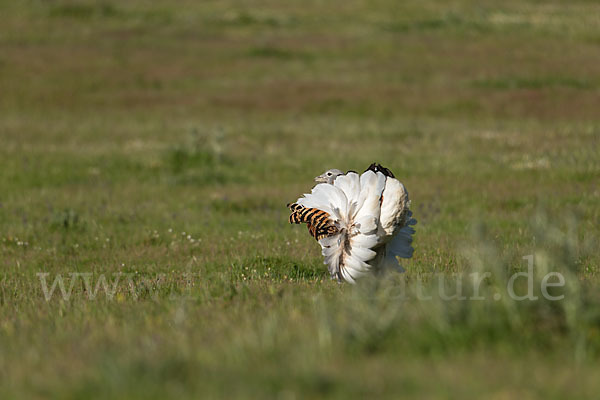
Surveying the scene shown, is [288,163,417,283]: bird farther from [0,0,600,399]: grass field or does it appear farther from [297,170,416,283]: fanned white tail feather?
[0,0,600,399]: grass field

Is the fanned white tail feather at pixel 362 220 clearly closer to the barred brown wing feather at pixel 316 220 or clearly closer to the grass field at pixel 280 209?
the barred brown wing feather at pixel 316 220

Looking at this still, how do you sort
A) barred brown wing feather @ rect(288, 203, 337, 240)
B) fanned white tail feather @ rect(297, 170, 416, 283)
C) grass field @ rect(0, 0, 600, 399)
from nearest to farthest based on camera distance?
grass field @ rect(0, 0, 600, 399), fanned white tail feather @ rect(297, 170, 416, 283), barred brown wing feather @ rect(288, 203, 337, 240)

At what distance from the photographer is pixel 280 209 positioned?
513 inches

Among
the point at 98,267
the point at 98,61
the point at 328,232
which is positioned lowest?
the point at 98,267

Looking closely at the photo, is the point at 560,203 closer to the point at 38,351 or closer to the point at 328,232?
the point at 328,232

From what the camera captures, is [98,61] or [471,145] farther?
[98,61]

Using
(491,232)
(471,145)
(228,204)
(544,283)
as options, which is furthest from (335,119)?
(544,283)

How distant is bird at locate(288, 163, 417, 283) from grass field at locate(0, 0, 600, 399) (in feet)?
0.90

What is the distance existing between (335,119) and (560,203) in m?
14.5

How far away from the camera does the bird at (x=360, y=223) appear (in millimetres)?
6410

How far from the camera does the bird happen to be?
641 cm

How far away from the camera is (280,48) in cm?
4162

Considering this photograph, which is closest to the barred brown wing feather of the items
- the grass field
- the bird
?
the bird

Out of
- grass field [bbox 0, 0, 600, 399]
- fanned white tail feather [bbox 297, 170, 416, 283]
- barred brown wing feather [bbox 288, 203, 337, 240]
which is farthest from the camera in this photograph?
barred brown wing feather [bbox 288, 203, 337, 240]
